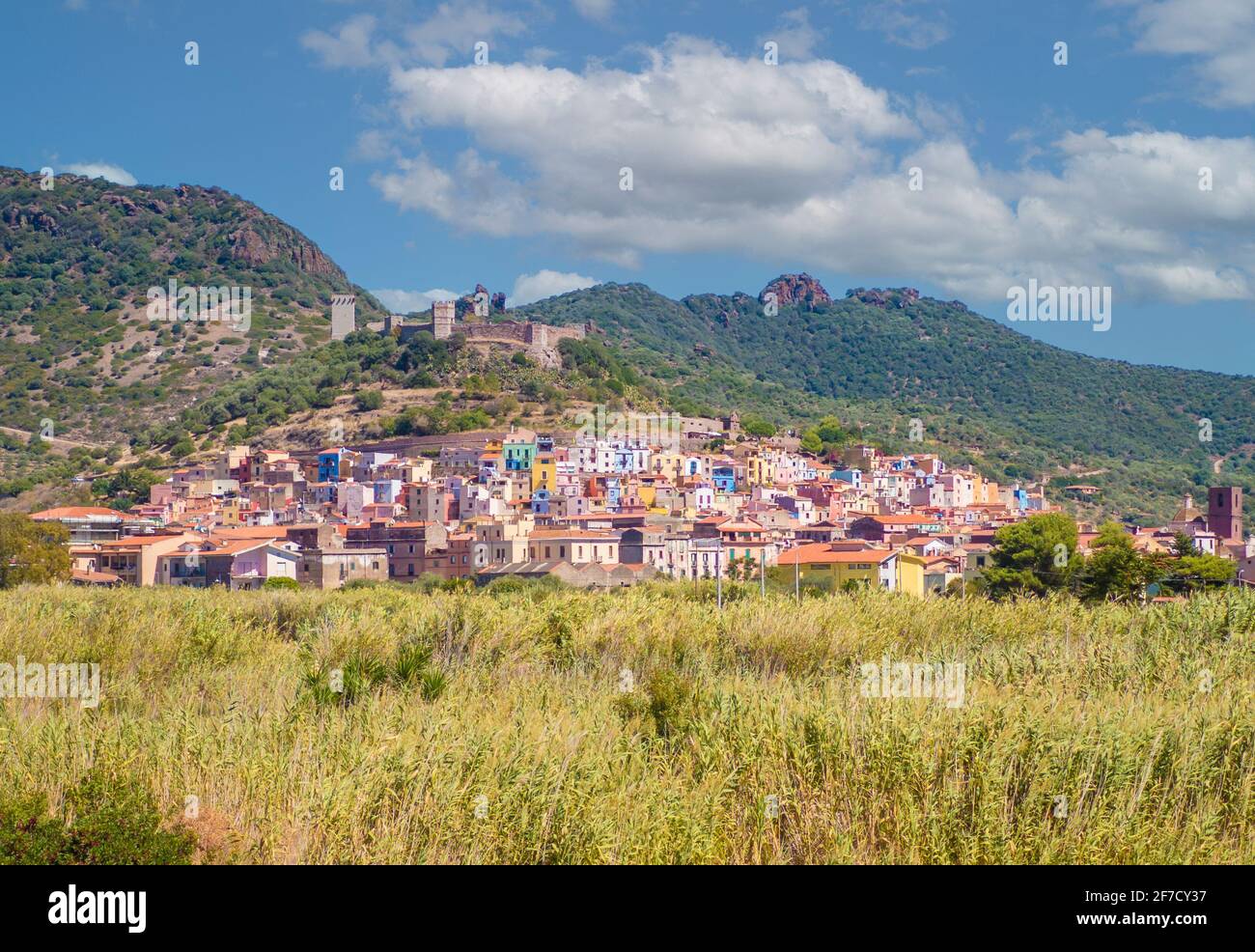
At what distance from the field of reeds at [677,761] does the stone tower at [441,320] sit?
94.3 metres

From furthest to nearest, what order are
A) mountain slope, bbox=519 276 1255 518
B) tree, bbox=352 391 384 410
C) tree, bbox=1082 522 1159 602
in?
mountain slope, bbox=519 276 1255 518 → tree, bbox=352 391 384 410 → tree, bbox=1082 522 1159 602

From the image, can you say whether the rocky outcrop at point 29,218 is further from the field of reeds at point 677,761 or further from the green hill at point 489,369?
the field of reeds at point 677,761

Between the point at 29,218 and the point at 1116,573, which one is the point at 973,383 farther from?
the point at 1116,573

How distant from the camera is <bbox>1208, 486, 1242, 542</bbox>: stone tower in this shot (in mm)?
58906

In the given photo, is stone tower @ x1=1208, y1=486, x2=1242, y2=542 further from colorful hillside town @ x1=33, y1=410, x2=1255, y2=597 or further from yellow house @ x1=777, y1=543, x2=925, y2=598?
yellow house @ x1=777, y1=543, x2=925, y2=598

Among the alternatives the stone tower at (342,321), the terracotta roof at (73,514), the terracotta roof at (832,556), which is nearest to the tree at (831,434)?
the stone tower at (342,321)

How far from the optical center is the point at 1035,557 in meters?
41.3

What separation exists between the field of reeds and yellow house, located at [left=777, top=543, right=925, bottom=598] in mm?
33094

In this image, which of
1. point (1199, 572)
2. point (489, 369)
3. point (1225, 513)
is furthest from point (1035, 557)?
point (489, 369)

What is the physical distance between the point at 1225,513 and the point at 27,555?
5115 centimetres

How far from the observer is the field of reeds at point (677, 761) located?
21.5 ft

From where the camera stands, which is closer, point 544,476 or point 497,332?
point 544,476

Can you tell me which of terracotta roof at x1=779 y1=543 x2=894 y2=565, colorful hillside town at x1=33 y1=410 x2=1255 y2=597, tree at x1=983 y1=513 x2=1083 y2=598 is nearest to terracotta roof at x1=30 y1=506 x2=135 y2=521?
colorful hillside town at x1=33 y1=410 x2=1255 y2=597

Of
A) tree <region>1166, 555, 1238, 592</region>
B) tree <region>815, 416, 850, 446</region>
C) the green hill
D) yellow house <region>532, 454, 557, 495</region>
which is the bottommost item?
tree <region>1166, 555, 1238, 592</region>
